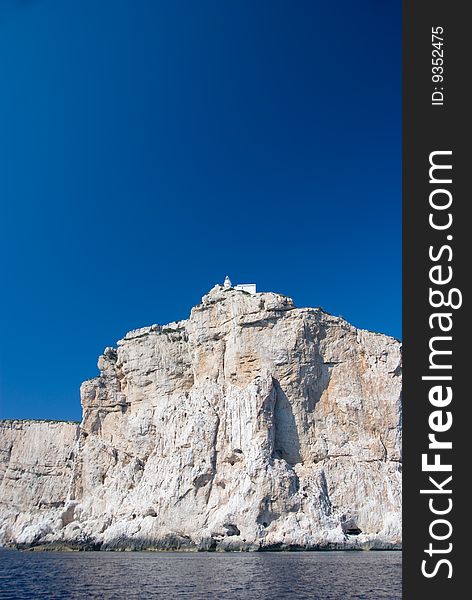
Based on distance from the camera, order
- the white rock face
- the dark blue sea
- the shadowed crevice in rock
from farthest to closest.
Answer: the shadowed crevice in rock → the white rock face → the dark blue sea

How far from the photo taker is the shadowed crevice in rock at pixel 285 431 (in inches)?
2068

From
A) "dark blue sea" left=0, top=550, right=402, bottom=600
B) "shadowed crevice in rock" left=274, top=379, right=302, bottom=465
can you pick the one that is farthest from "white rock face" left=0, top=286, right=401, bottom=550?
"dark blue sea" left=0, top=550, right=402, bottom=600

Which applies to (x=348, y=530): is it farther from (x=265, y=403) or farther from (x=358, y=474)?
(x=265, y=403)

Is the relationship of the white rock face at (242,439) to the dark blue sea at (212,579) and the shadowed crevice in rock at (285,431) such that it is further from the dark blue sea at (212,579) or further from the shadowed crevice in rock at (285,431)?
Result: the dark blue sea at (212,579)

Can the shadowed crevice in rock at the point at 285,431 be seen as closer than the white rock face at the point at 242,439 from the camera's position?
No

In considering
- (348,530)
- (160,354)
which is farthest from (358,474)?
(160,354)

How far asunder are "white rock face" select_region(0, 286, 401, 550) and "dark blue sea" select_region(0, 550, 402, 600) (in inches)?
375

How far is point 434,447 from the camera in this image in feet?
26.9

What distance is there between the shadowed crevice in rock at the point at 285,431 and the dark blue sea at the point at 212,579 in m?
14.6

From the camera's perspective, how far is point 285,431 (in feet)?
174

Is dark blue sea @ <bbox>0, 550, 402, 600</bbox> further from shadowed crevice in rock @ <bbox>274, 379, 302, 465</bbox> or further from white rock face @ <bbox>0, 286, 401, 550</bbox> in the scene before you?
shadowed crevice in rock @ <bbox>274, 379, 302, 465</bbox>

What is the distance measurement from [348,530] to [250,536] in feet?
26.9

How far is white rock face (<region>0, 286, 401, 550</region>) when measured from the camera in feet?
157

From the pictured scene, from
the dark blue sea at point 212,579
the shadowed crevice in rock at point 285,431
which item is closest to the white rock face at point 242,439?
the shadowed crevice in rock at point 285,431
